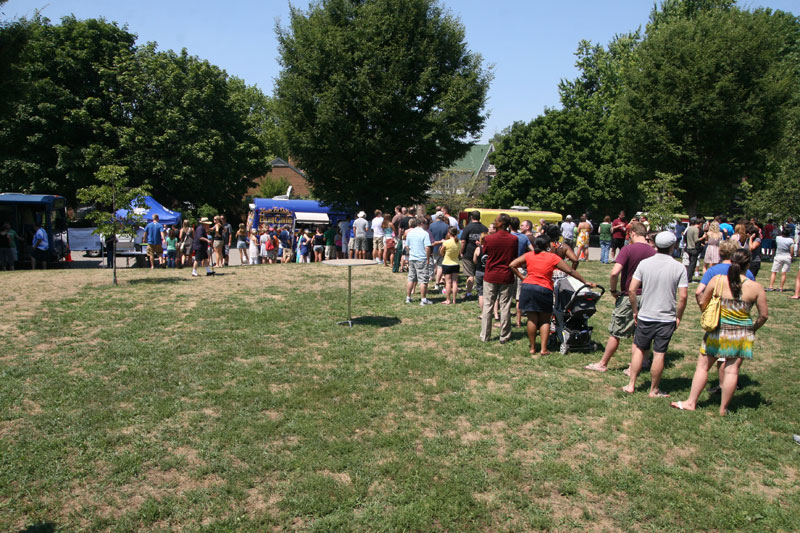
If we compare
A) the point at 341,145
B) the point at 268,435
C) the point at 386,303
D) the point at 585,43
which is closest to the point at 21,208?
the point at 341,145

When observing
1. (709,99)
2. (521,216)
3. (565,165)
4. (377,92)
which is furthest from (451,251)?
(565,165)

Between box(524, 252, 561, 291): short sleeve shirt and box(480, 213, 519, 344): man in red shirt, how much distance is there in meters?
0.58

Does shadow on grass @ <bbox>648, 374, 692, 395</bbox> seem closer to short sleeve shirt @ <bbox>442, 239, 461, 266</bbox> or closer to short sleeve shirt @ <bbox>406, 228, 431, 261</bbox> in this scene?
short sleeve shirt @ <bbox>442, 239, 461, 266</bbox>

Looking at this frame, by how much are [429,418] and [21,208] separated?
811 inches

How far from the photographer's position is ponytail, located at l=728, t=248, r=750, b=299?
18.2ft

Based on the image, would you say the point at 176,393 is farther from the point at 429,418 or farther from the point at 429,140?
the point at 429,140

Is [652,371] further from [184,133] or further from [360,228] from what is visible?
[184,133]

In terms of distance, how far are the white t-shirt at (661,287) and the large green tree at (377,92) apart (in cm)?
1934

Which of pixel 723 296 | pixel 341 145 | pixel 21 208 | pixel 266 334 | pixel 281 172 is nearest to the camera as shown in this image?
pixel 723 296

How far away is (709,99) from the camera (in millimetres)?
23781

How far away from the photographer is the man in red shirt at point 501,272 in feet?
26.9

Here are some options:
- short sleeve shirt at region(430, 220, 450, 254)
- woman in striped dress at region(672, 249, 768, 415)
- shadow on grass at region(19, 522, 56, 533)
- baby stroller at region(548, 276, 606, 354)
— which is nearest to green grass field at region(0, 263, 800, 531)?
shadow on grass at region(19, 522, 56, 533)

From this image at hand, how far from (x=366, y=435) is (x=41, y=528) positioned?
2656 mm

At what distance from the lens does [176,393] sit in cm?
620
